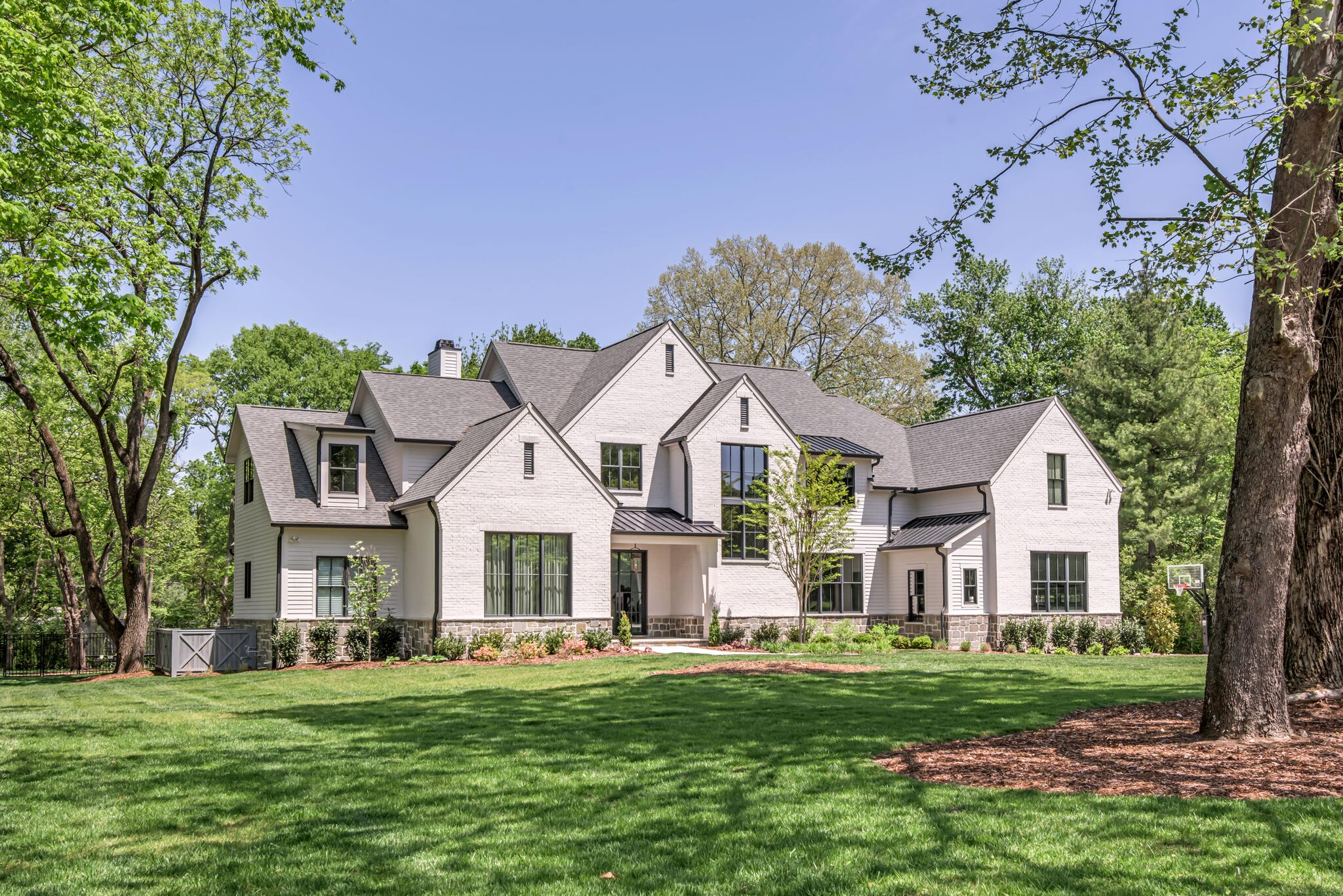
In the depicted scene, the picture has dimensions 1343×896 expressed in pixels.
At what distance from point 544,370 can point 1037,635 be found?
667 inches

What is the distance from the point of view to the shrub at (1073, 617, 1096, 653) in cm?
3184

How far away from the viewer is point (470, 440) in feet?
92.3

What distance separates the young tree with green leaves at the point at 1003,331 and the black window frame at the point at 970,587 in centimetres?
2116

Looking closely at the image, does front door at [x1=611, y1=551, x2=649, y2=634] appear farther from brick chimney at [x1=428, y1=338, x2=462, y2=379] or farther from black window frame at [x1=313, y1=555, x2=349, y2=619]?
brick chimney at [x1=428, y1=338, x2=462, y2=379]

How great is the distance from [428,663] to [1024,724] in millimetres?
15279

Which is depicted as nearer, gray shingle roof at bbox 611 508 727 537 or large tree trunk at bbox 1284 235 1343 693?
large tree trunk at bbox 1284 235 1343 693

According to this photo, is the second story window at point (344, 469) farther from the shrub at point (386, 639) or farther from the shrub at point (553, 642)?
the shrub at point (553, 642)

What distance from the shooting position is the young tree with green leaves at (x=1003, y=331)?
51125mm

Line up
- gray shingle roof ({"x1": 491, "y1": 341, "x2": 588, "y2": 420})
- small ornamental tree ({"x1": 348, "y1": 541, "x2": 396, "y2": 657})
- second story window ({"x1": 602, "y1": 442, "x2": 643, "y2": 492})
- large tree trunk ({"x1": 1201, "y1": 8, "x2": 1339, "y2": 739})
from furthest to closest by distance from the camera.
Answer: gray shingle roof ({"x1": 491, "y1": 341, "x2": 588, "y2": 420}) < second story window ({"x1": 602, "y1": 442, "x2": 643, "y2": 492}) < small ornamental tree ({"x1": 348, "y1": 541, "x2": 396, "y2": 657}) < large tree trunk ({"x1": 1201, "y1": 8, "x2": 1339, "y2": 739})

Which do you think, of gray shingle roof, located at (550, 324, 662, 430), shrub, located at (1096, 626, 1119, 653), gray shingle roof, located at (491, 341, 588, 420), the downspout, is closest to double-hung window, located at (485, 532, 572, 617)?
the downspout

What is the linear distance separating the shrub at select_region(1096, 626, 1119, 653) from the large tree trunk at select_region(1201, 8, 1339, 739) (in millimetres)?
23322

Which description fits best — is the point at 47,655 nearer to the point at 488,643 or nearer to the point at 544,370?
the point at 488,643

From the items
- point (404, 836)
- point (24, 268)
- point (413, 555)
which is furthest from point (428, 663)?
point (404, 836)

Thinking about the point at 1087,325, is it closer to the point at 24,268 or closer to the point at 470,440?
the point at 470,440
